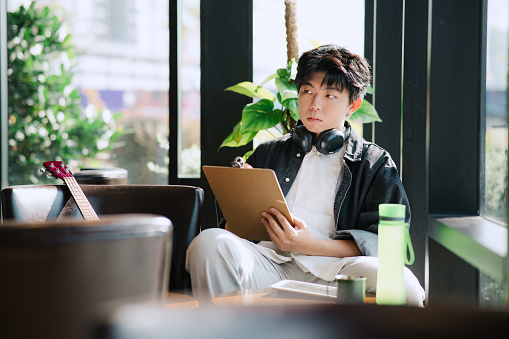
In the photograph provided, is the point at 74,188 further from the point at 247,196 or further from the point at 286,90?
the point at 286,90

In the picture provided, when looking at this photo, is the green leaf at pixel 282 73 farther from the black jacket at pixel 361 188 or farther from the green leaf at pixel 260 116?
the black jacket at pixel 361 188

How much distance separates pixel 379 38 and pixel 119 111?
2.30 m

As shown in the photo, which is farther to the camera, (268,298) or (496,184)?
(496,184)

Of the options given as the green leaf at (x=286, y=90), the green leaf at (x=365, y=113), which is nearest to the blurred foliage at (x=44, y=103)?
the green leaf at (x=286, y=90)

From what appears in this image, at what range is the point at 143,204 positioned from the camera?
2.16 meters

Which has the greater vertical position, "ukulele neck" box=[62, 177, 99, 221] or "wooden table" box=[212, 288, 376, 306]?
"ukulele neck" box=[62, 177, 99, 221]

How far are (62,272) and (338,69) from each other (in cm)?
159

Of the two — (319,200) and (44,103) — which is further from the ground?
(44,103)

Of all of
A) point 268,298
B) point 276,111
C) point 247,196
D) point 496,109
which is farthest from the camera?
point 276,111

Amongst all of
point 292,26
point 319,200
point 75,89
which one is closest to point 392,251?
point 319,200

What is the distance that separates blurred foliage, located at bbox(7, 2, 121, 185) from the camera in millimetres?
4531

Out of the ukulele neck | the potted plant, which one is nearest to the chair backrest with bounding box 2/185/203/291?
the ukulele neck

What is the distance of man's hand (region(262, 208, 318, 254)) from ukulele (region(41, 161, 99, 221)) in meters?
0.63

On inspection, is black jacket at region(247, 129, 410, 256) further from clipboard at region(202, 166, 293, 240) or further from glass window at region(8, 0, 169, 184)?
glass window at region(8, 0, 169, 184)
